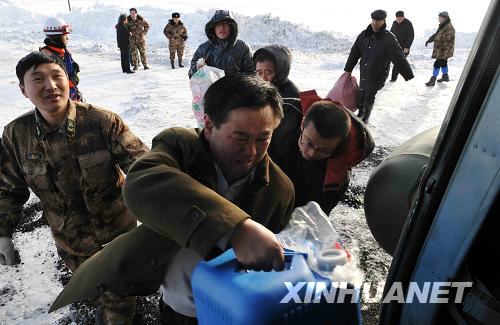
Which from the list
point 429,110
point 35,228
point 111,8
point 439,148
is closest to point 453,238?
point 439,148

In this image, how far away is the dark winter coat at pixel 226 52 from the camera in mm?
4301

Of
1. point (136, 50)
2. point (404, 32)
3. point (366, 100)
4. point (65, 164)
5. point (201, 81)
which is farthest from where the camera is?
point (136, 50)

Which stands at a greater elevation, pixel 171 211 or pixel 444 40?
pixel 444 40

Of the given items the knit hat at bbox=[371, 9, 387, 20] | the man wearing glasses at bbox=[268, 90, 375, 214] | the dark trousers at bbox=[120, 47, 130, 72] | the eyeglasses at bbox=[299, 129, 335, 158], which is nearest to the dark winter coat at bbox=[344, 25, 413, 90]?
the knit hat at bbox=[371, 9, 387, 20]

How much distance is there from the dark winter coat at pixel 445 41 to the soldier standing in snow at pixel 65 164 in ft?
30.8

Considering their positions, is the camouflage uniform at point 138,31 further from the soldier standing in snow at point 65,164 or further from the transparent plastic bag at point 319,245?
the transparent plastic bag at point 319,245

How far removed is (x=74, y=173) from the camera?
2.14 m

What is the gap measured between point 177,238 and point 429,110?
769 centimetres

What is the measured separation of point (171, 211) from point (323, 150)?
126 cm

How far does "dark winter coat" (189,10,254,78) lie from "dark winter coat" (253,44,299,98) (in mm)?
1198

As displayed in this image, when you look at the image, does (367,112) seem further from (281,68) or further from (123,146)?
(123,146)

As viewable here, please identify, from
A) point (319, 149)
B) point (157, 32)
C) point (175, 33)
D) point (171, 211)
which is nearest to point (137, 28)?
point (175, 33)

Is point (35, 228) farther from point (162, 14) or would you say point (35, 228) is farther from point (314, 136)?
point (162, 14)

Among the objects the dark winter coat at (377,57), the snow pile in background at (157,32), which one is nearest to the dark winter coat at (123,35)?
the snow pile in background at (157,32)
